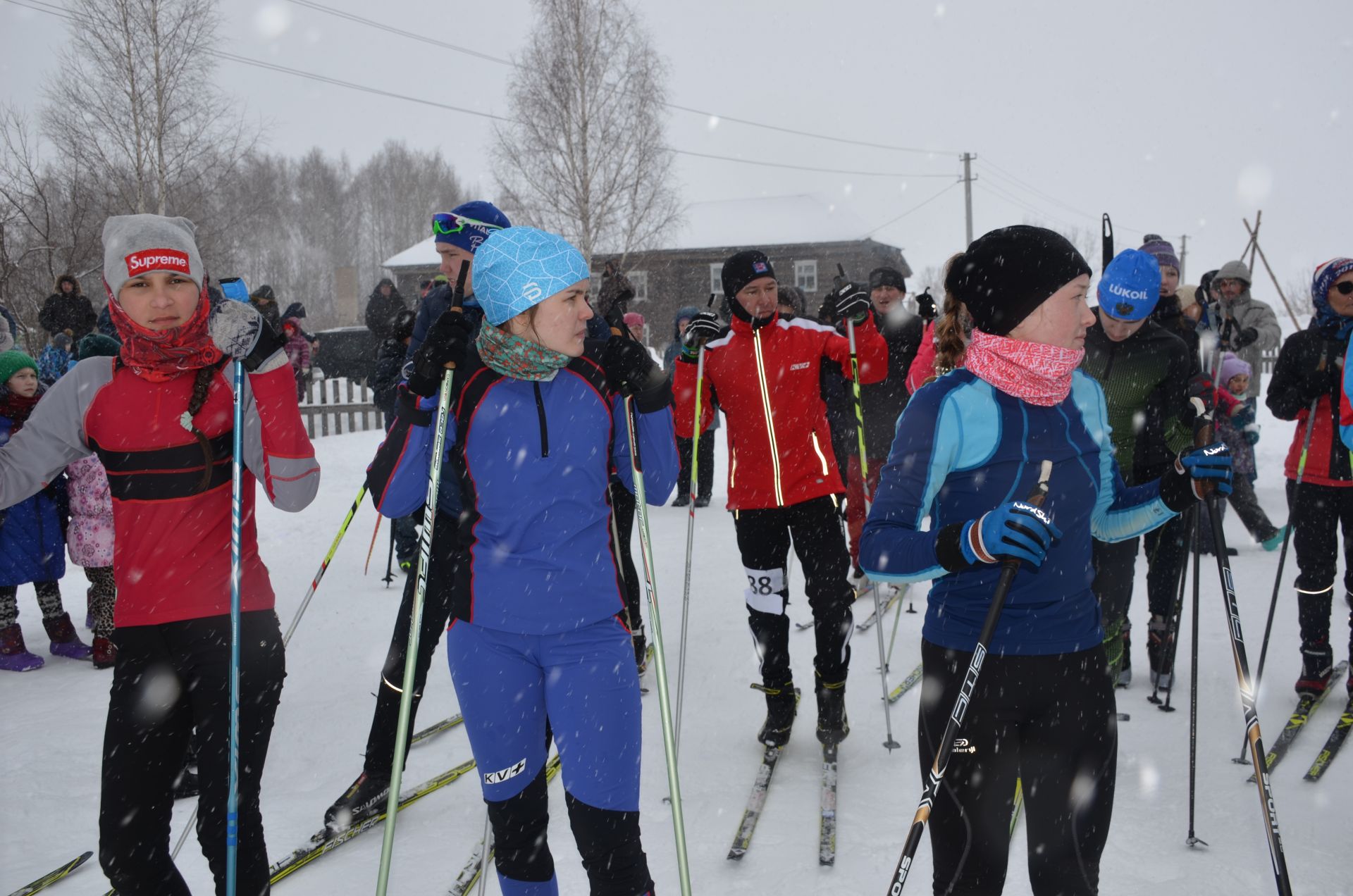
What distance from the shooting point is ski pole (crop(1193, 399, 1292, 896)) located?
2152 millimetres

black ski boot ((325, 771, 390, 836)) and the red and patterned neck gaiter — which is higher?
the red and patterned neck gaiter

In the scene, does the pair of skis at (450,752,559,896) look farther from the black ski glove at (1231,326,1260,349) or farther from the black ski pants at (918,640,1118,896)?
the black ski glove at (1231,326,1260,349)

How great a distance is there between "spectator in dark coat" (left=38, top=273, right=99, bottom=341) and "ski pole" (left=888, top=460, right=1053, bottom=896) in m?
9.19

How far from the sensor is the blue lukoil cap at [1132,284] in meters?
3.88

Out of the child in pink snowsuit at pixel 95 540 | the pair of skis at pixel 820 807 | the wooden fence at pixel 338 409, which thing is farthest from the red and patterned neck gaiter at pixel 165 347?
the wooden fence at pixel 338 409

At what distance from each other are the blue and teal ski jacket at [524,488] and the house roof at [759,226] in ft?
111

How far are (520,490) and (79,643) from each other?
16.2 feet

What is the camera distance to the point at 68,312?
8617mm

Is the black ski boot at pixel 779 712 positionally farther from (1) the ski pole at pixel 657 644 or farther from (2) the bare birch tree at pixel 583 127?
(2) the bare birch tree at pixel 583 127

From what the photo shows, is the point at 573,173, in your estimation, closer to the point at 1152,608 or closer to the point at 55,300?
the point at 55,300

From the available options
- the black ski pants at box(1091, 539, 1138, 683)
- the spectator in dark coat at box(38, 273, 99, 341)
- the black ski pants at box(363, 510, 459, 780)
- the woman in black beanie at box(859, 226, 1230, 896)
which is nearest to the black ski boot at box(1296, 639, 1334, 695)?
the black ski pants at box(1091, 539, 1138, 683)

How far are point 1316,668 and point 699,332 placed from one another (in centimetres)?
365

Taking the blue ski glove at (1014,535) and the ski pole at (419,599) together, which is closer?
the blue ski glove at (1014,535)

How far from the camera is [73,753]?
4324 mm
